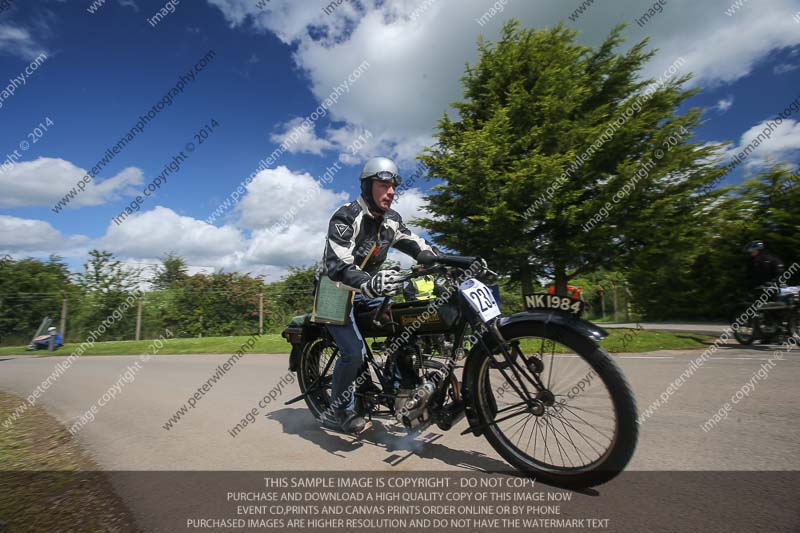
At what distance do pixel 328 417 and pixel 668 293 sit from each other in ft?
50.6

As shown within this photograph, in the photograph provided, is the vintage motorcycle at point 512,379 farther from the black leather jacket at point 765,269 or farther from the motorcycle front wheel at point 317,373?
the black leather jacket at point 765,269

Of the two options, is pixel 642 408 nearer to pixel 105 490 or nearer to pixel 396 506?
pixel 396 506

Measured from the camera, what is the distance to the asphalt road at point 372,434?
239cm

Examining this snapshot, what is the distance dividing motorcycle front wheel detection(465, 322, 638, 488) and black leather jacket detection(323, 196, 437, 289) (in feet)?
3.56

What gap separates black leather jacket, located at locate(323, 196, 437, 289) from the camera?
264cm

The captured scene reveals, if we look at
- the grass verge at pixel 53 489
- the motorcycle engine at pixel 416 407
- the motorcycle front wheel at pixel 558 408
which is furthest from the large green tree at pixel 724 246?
the grass verge at pixel 53 489

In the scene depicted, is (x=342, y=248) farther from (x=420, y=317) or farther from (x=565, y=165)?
(x=565, y=165)

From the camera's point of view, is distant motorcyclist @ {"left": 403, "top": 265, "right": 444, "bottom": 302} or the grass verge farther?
distant motorcyclist @ {"left": 403, "top": 265, "right": 444, "bottom": 302}

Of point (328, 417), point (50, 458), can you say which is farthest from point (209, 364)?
point (328, 417)

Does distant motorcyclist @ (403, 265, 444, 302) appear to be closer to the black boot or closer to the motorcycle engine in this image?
the motorcycle engine

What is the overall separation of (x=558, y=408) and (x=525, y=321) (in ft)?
1.90

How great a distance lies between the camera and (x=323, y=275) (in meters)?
3.16

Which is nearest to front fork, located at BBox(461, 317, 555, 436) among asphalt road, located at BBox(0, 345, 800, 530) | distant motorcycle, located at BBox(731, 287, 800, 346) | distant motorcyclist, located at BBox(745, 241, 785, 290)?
asphalt road, located at BBox(0, 345, 800, 530)

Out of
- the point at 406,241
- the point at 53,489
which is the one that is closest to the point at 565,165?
the point at 406,241
